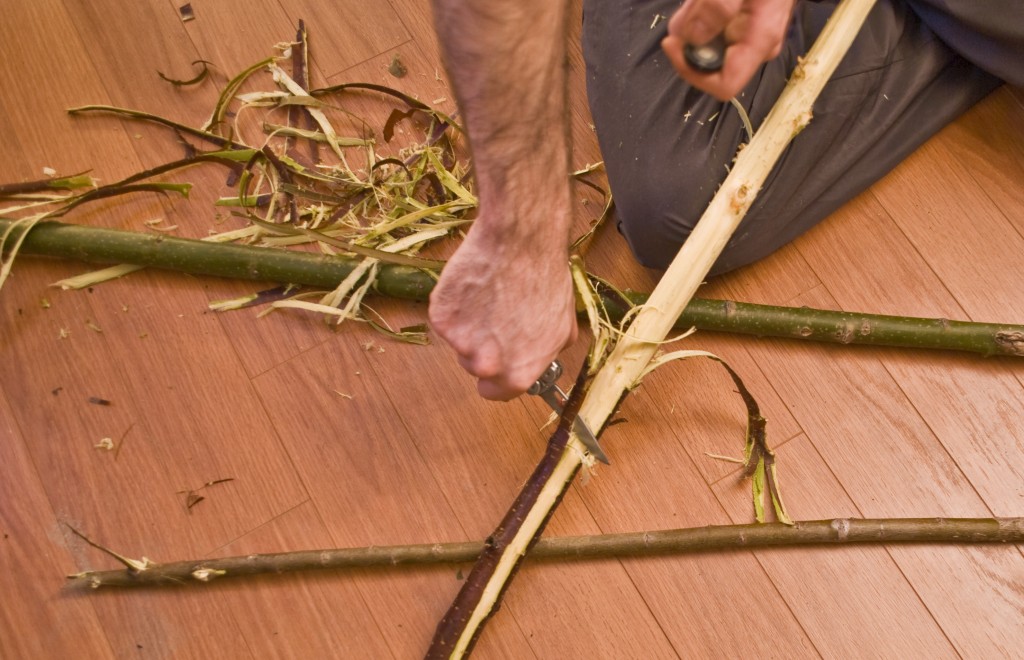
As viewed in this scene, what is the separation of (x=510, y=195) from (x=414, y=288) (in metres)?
0.40

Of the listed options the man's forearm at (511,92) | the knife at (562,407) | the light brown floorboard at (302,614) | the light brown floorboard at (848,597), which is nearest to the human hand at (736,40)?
the man's forearm at (511,92)

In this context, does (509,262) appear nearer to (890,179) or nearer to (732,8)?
(732,8)

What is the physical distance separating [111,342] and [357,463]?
46cm

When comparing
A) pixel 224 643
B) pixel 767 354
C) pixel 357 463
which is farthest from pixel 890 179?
pixel 224 643

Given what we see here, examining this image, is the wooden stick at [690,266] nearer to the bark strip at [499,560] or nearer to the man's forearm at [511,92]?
the bark strip at [499,560]

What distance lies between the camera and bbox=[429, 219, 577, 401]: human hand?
90 centimetres

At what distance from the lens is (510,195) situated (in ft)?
2.86

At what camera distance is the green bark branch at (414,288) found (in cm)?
123

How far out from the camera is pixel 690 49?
866mm

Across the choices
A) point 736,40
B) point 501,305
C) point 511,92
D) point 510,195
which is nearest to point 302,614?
point 501,305

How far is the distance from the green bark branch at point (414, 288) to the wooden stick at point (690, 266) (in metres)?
0.12

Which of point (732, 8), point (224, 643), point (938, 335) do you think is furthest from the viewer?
point (938, 335)

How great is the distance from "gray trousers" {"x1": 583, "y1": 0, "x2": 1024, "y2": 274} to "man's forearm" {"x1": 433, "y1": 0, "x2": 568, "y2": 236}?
0.33 m

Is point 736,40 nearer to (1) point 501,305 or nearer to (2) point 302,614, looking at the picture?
(1) point 501,305
